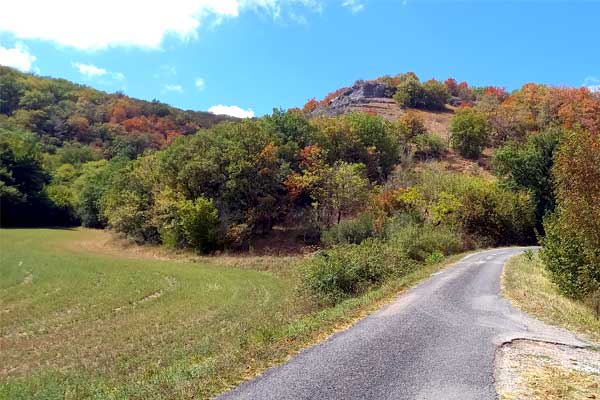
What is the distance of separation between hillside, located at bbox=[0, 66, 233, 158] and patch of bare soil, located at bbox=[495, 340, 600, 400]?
4017 inches

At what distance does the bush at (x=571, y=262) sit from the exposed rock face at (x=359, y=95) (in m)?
110

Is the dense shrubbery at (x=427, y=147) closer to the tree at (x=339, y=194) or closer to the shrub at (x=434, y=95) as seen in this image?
the tree at (x=339, y=194)

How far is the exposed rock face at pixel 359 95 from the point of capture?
128500 mm

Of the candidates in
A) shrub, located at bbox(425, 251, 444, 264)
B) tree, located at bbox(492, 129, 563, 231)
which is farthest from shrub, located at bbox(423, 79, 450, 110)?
shrub, located at bbox(425, 251, 444, 264)

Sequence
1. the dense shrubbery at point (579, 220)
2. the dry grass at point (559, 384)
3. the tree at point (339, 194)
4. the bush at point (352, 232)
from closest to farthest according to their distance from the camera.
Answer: the dry grass at point (559, 384), the dense shrubbery at point (579, 220), the bush at point (352, 232), the tree at point (339, 194)

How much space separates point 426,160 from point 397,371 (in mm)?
77362

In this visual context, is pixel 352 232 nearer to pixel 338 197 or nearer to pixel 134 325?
pixel 338 197

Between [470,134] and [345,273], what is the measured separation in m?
73.0

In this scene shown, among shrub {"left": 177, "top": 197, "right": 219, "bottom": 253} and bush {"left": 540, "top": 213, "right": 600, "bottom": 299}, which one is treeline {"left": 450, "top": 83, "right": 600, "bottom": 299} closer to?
bush {"left": 540, "top": 213, "right": 600, "bottom": 299}

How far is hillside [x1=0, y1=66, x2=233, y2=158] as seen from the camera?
367ft

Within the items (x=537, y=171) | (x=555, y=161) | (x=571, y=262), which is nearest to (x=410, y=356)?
(x=571, y=262)

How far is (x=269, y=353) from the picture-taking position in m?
9.07

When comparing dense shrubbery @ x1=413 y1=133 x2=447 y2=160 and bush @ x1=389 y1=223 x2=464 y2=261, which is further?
dense shrubbery @ x1=413 y1=133 x2=447 y2=160

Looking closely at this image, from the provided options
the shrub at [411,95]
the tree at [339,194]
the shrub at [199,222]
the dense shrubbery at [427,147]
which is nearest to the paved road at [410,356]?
the tree at [339,194]
